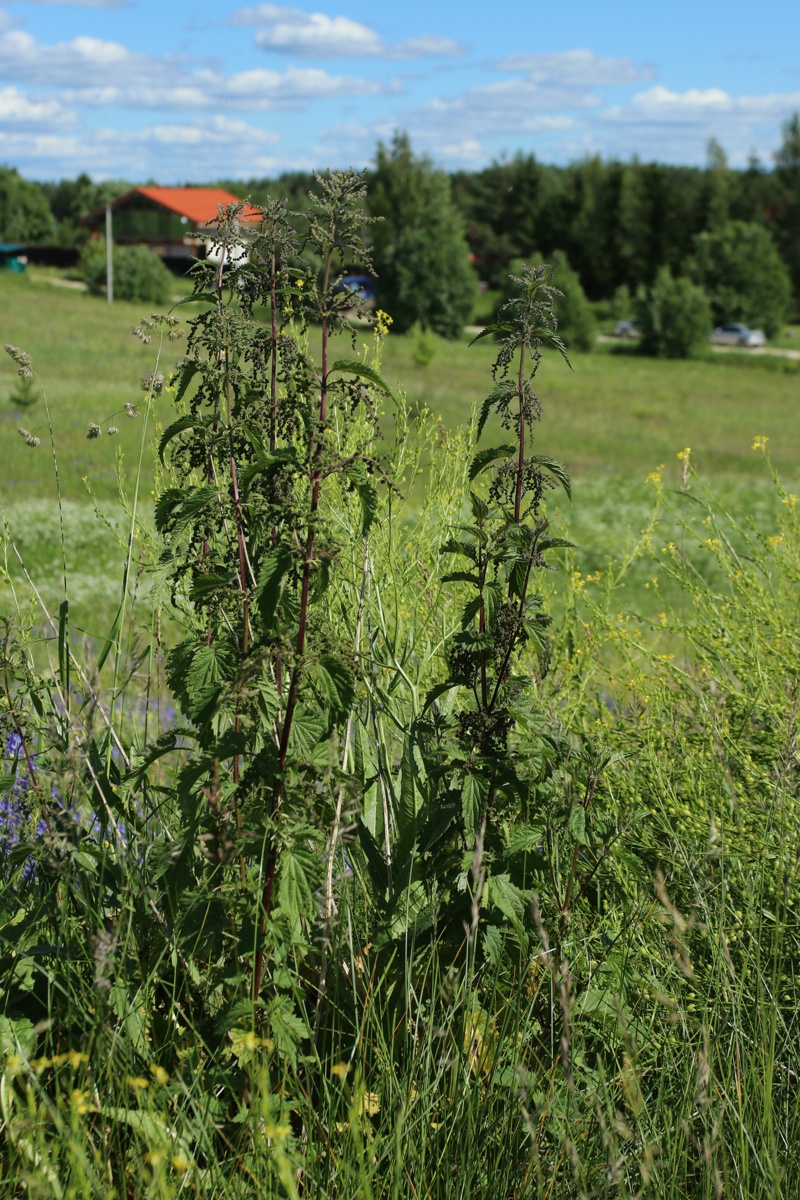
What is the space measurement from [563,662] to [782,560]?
75 centimetres

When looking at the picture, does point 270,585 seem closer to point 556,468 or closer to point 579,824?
point 556,468

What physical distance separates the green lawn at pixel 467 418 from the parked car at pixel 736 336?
5.61 meters

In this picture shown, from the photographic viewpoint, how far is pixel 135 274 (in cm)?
5328

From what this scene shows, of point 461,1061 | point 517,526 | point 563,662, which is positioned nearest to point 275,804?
point 461,1061

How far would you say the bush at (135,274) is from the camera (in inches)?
2089

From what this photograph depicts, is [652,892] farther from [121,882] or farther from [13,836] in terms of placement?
[13,836]

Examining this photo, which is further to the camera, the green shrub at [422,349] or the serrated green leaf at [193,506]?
the green shrub at [422,349]

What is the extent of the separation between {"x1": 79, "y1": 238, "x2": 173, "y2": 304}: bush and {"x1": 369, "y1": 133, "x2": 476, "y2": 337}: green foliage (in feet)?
35.7

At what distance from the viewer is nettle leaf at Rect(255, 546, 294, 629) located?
1767mm

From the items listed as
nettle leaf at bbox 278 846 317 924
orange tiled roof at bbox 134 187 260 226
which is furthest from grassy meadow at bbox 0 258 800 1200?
orange tiled roof at bbox 134 187 260 226

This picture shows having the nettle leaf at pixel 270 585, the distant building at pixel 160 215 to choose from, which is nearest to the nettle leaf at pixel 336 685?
the nettle leaf at pixel 270 585

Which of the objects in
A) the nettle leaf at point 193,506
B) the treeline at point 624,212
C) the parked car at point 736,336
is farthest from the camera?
the treeline at point 624,212

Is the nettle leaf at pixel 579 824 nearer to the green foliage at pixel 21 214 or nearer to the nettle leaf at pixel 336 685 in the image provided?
the nettle leaf at pixel 336 685

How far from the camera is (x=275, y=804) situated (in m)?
1.84
